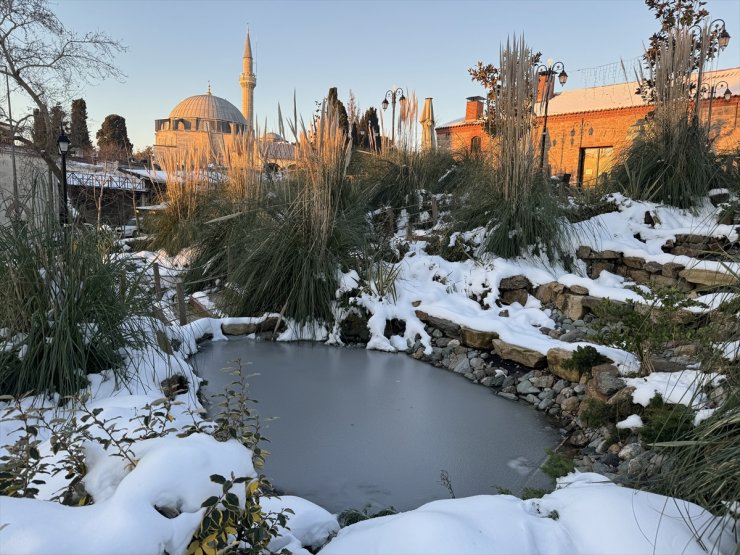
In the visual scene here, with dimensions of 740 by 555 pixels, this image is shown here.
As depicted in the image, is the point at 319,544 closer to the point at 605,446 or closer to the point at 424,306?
the point at 605,446

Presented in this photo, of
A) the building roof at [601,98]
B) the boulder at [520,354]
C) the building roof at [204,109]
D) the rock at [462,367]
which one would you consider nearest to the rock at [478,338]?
the boulder at [520,354]

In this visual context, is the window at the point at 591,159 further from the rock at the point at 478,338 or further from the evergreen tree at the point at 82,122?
the evergreen tree at the point at 82,122

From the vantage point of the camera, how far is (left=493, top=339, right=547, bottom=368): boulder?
349cm

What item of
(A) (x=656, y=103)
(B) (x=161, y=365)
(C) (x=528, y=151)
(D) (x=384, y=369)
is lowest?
(D) (x=384, y=369)

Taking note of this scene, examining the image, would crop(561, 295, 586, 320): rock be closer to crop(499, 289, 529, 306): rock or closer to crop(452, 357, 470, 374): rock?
crop(499, 289, 529, 306): rock

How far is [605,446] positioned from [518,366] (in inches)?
46.7

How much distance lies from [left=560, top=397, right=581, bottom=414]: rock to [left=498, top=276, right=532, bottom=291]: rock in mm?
1739

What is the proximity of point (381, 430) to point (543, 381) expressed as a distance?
3.99ft

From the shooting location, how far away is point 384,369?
12.6ft

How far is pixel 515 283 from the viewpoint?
4660 millimetres

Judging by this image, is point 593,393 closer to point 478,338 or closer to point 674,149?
point 478,338

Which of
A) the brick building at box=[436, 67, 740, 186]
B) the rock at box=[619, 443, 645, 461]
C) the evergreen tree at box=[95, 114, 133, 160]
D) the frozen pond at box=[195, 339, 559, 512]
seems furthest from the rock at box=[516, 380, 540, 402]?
the evergreen tree at box=[95, 114, 133, 160]

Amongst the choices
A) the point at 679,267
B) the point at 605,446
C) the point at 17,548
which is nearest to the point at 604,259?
the point at 679,267

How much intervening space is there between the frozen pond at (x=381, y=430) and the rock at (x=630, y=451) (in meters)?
0.36
